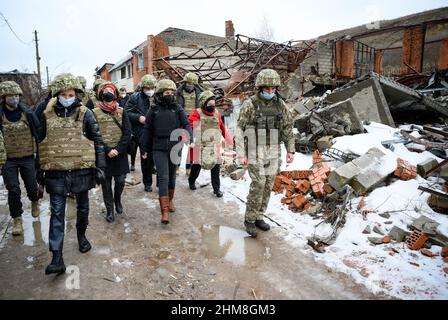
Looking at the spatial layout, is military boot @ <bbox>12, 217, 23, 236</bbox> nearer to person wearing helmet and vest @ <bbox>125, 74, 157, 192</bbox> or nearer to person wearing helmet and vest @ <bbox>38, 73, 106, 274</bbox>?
person wearing helmet and vest @ <bbox>38, 73, 106, 274</bbox>

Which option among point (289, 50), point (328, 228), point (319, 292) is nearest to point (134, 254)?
point (319, 292)

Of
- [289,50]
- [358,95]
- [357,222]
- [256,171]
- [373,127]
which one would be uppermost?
[289,50]

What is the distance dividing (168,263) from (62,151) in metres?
1.72

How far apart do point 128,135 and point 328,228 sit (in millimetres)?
3197

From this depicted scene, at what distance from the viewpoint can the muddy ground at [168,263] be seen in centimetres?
285

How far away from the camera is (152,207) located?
5094mm

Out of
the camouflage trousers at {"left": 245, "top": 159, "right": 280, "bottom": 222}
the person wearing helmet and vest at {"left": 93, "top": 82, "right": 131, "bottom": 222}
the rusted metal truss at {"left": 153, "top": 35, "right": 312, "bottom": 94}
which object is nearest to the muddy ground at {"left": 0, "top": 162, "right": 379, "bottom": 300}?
the camouflage trousers at {"left": 245, "top": 159, "right": 280, "bottom": 222}

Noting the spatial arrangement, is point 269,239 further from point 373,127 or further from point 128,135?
point 373,127

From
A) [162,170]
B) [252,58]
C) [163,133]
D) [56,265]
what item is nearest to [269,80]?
[163,133]

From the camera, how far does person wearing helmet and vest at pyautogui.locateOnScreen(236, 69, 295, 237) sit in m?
3.98

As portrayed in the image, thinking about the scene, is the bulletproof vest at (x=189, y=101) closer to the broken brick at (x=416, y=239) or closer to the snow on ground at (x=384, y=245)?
the snow on ground at (x=384, y=245)

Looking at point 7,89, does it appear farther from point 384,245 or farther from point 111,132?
point 384,245

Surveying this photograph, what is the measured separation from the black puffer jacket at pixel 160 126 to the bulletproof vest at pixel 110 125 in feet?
1.38

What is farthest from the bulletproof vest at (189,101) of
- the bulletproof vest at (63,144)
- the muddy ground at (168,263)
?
the bulletproof vest at (63,144)
